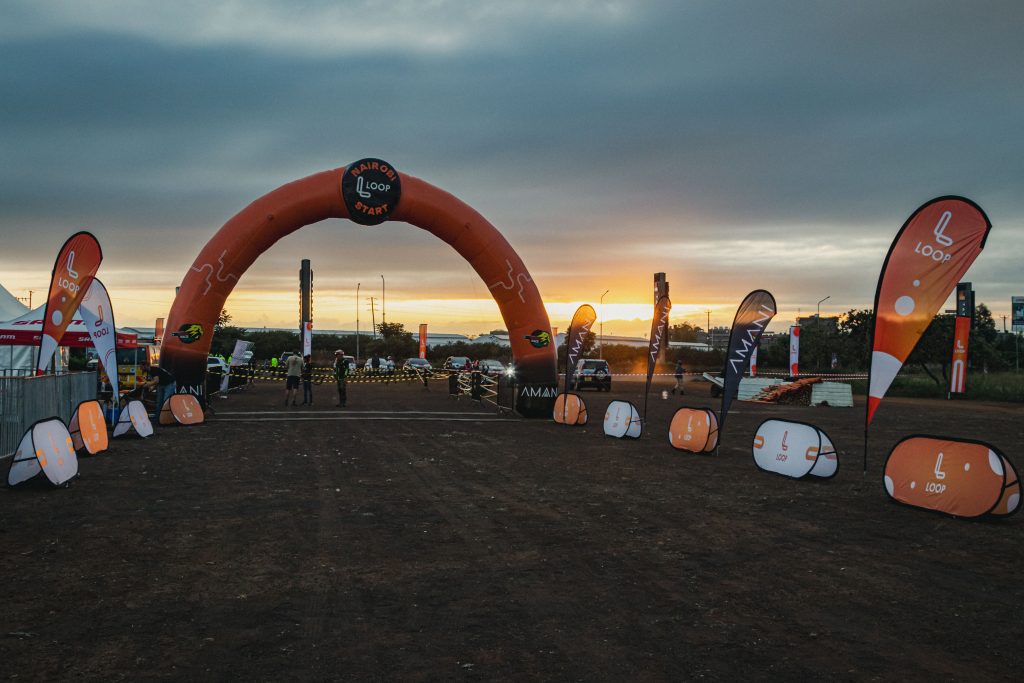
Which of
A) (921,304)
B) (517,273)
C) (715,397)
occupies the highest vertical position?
(517,273)

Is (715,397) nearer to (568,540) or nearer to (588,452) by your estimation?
(588,452)

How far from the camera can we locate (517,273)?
71.7ft

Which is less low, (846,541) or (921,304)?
(921,304)

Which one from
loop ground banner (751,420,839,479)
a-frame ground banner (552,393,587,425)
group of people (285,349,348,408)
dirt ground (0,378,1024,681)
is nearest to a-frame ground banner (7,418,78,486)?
dirt ground (0,378,1024,681)

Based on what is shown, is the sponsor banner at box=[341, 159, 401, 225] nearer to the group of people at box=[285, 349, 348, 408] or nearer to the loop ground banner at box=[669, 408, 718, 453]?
the group of people at box=[285, 349, 348, 408]

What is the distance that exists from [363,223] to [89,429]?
978 cm

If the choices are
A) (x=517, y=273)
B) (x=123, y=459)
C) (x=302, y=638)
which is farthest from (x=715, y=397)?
(x=302, y=638)

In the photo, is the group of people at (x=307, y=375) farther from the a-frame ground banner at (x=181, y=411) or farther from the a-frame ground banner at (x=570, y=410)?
the a-frame ground banner at (x=570, y=410)

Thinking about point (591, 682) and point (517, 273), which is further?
point (517, 273)

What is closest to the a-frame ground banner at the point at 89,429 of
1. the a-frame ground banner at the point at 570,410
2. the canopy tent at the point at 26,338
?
the canopy tent at the point at 26,338

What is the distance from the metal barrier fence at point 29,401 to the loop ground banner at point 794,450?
1242 centimetres

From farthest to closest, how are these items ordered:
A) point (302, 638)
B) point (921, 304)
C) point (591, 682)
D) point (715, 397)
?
point (715, 397), point (921, 304), point (302, 638), point (591, 682)

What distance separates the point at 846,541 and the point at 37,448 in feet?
32.9

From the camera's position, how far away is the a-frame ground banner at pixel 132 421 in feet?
52.7
